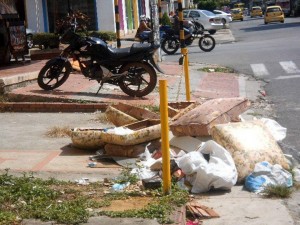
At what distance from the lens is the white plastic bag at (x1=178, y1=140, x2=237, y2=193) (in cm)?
592

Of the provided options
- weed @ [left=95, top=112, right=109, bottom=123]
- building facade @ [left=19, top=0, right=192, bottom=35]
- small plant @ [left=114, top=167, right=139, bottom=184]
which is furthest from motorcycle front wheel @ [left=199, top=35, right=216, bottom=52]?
small plant @ [left=114, top=167, right=139, bottom=184]

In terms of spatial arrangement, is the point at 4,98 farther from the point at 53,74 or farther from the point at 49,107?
the point at 53,74

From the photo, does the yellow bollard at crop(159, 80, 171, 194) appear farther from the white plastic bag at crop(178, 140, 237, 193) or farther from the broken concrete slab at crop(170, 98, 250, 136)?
the broken concrete slab at crop(170, 98, 250, 136)

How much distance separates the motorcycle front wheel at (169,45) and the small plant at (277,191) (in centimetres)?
1877

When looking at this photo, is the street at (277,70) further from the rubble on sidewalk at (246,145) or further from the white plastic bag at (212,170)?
the white plastic bag at (212,170)

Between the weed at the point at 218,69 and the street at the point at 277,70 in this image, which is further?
the weed at the point at 218,69

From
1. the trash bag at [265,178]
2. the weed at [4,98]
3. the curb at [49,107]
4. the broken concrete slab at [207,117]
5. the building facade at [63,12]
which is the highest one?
the building facade at [63,12]

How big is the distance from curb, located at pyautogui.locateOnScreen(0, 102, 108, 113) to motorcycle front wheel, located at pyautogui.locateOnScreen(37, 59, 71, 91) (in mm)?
940

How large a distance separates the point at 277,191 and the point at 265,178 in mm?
291

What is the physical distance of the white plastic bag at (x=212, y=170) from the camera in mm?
5918

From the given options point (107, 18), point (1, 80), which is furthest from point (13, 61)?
point (107, 18)

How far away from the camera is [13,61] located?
50.9 feet

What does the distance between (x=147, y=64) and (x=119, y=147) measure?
171 inches

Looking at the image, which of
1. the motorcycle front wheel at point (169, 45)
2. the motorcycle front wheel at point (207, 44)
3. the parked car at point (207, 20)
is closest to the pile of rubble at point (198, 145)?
the motorcycle front wheel at point (169, 45)
